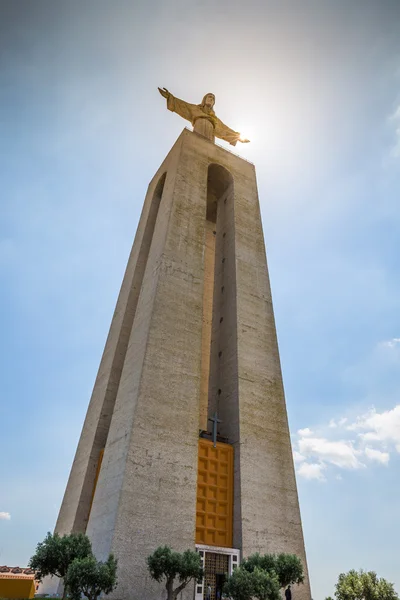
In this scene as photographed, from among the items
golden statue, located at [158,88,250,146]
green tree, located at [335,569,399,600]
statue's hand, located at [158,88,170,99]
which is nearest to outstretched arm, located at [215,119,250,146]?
golden statue, located at [158,88,250,146]

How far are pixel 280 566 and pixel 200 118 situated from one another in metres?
29.6

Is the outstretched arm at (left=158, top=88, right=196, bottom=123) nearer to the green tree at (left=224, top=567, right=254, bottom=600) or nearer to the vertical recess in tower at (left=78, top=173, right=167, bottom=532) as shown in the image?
the vertical recess in tower at (left=78, top=173, right=167, bottom=532)

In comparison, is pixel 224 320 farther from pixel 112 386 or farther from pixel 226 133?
pixel 226 133

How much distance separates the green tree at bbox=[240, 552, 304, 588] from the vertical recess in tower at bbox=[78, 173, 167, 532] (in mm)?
8011

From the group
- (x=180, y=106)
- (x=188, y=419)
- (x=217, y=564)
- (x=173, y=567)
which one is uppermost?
(x=180, y=106)

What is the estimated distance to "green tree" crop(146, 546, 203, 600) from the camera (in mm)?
12789

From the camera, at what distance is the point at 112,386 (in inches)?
875

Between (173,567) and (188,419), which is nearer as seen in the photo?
(173,567)

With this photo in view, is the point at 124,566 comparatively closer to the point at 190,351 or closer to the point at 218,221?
the point at 190,351

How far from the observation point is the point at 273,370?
21844mm

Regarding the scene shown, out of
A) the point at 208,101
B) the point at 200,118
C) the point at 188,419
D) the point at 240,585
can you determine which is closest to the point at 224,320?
the point at 188,419

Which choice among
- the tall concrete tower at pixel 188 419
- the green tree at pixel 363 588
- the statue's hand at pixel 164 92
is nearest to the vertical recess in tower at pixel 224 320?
the tall concrete tower at pixel 188 419

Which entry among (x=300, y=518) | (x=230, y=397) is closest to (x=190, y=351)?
(x=230, y=397)

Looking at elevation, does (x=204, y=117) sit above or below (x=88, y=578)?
above
